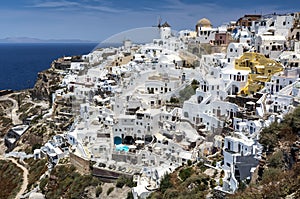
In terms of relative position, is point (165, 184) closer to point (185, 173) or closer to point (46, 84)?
point (185, 173)

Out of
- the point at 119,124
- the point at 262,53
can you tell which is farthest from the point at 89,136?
the point at 262,53

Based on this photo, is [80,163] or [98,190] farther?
[80,163]

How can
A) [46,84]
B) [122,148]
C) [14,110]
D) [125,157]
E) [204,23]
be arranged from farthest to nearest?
[14,110] → [46,84] → [204,23] → [122,148] → [125,157]

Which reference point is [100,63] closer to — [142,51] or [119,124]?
[142,51]

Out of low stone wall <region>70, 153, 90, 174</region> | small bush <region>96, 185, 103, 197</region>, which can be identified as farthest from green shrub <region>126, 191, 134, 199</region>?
low stone wall <region>70, 153, 90, 174</region>

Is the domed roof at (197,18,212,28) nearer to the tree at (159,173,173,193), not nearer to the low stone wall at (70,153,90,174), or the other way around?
the low stone wall at (70,153,90,174)

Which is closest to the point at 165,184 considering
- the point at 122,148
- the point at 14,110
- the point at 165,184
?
the point at 165,184
